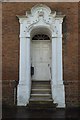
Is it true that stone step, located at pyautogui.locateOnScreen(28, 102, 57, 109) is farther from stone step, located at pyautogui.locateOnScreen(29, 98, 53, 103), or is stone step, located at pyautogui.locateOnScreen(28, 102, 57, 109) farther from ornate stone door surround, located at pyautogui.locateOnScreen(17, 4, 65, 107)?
ornate stone door surround, located at pyautogui.locateOnScreen(17, 4, 65, 107)

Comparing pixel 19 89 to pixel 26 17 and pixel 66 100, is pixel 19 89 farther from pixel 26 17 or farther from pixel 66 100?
pixel 26 17

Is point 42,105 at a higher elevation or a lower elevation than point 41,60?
lower

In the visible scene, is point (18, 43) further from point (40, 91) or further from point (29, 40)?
point (40, 91)

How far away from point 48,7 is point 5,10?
2.10 m

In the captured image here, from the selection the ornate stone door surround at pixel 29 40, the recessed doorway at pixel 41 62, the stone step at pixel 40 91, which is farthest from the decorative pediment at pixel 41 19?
the stone step at pixel 40 91

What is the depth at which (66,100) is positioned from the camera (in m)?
13.7

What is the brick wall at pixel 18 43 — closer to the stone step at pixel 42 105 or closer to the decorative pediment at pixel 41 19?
the decorative pediment at pixel 41 19

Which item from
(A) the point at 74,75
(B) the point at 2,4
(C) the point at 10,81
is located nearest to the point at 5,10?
(B) the point at 2,4

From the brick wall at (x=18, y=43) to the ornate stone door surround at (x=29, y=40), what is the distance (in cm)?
25

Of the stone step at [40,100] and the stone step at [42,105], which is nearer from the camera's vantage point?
the stone step at [42,105]

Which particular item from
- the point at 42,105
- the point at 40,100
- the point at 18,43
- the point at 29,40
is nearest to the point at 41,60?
the point at 29,40

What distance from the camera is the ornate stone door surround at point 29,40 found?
13852mm

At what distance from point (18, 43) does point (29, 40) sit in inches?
22.0

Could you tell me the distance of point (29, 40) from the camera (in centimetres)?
1428
